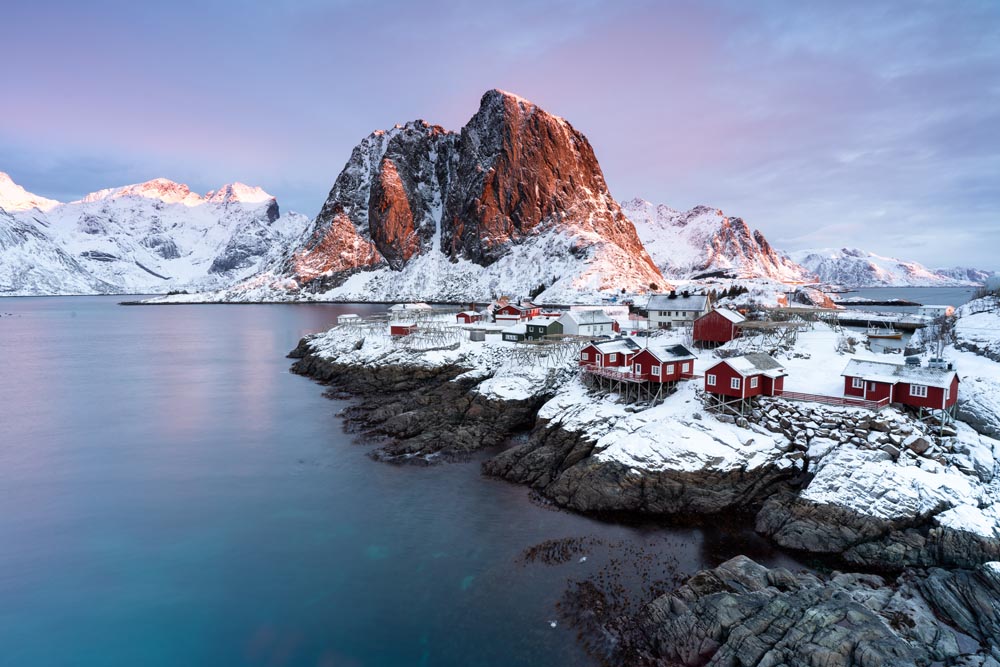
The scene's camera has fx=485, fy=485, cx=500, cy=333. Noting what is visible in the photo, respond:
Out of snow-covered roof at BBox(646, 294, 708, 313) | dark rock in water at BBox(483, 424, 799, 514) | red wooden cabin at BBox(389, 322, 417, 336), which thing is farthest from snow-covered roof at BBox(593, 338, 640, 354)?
red wooden cabin at BBox(389, 322, 417, 336)

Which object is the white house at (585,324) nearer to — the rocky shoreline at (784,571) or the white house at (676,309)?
the white house at (676,309)

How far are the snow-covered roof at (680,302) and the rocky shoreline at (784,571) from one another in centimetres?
3630

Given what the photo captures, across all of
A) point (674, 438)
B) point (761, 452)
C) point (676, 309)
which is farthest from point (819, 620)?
point (676, 309)

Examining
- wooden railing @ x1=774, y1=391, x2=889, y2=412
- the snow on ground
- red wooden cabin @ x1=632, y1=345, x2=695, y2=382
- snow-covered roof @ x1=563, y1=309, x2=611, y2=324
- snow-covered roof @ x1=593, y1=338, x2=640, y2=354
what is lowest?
the snow on ground

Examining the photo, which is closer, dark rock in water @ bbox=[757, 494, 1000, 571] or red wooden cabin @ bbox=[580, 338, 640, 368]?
dark rock in water @ bbox=[757, 494, 1000, 571]

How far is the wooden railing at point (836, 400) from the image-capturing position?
102 feet

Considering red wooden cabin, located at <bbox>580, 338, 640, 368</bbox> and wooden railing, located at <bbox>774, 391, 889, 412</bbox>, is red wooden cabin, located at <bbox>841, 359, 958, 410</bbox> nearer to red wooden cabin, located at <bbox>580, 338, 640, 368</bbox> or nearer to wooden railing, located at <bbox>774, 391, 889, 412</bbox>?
wooden railing, located at <bbox>774, 391, 889, 412</bbox>

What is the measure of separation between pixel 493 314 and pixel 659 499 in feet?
194

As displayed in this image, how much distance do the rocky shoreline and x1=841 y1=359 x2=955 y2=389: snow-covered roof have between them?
4118 millimetres

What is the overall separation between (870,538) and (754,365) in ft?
43.4

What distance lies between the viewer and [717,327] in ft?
175

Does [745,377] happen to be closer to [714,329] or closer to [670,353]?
[670,353]

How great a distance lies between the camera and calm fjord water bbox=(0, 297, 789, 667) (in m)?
19.2

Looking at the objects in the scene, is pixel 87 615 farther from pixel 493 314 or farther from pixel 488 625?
pixel 493 314
